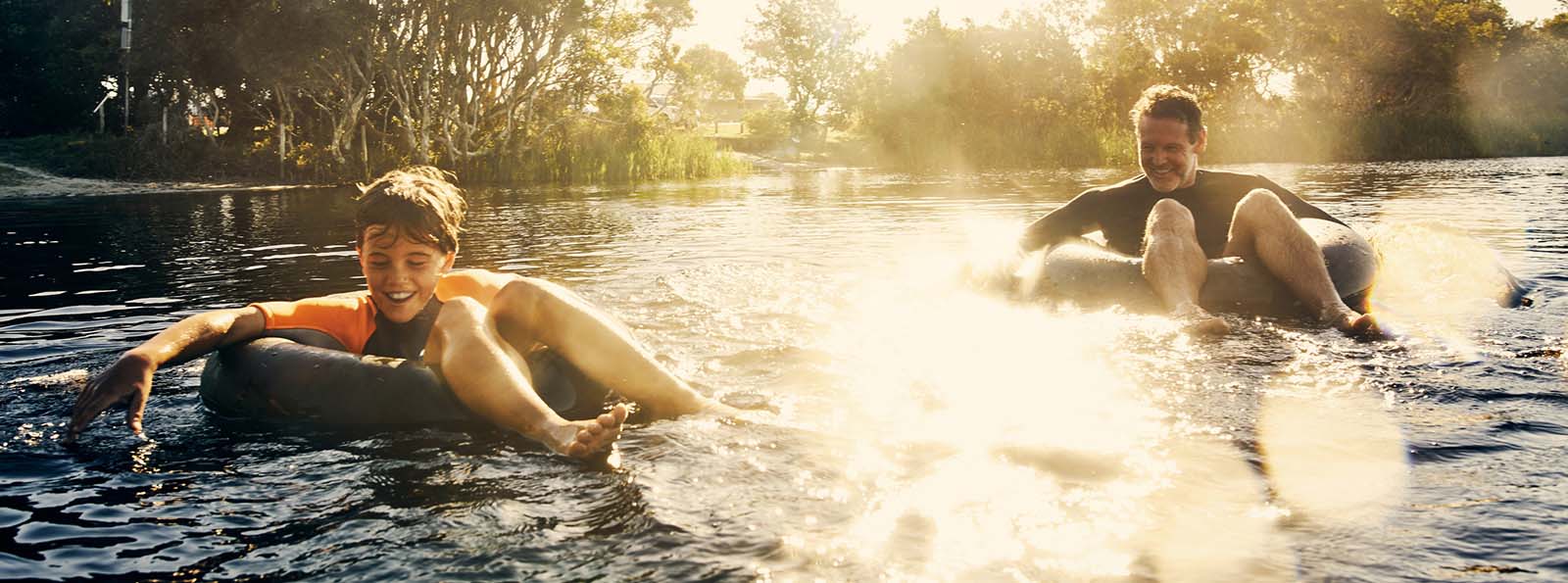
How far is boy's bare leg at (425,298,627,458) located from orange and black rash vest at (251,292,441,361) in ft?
1.42

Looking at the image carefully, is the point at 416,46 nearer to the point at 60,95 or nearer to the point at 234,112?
the point at 234,112

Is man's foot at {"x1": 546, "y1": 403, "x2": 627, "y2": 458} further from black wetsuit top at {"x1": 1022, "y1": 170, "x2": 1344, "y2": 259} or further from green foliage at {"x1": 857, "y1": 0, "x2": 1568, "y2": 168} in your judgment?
green foliage at {"x1": 857, "y1": 0, "x2": 1568, "y2": 168}

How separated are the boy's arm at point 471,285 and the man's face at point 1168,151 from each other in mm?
3814

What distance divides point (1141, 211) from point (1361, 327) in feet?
6.32

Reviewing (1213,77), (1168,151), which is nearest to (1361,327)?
(1168,151)

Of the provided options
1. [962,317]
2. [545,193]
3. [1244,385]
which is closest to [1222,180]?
[962,317]

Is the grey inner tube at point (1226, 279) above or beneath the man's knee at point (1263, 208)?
beneath

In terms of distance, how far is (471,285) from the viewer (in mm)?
4414

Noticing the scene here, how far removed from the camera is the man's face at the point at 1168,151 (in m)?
6.20

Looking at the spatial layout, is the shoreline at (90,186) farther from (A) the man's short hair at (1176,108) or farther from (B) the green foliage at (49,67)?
(A) the man's short hair at (1176,108)

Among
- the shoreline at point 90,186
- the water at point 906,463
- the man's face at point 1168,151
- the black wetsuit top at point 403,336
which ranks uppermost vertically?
the man's face at point 1168,151

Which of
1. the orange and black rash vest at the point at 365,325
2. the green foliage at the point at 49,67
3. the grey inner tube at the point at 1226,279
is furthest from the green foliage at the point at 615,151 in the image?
the orange and black rash vest at the point at 365,325

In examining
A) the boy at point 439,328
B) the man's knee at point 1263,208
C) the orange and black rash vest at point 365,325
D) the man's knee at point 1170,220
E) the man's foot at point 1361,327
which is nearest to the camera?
the boy at point 439,328

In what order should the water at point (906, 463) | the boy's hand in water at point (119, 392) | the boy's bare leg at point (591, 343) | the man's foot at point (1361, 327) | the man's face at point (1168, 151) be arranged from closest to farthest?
the water at point (906, 463)
the boy's hand in water at point (119, 392)
the boy's bare leg at point (591, 343)
the man's foot at point (1361, 327)
the man's face at point (1168, 151)
